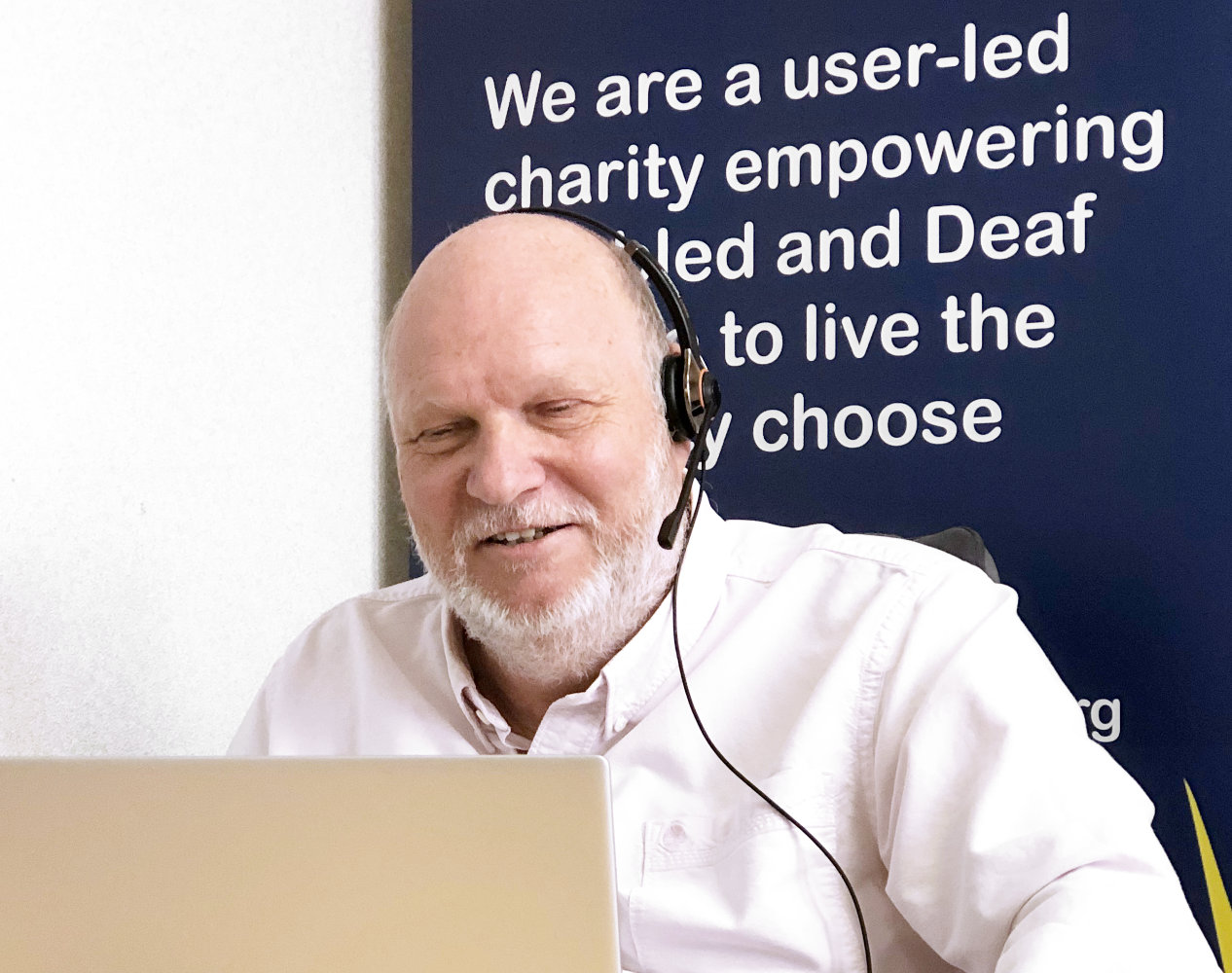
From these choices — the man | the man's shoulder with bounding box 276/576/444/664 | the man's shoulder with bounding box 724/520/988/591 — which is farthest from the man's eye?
the man's shoulder with bounding box 724/520/988/591

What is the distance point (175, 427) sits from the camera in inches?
60.0

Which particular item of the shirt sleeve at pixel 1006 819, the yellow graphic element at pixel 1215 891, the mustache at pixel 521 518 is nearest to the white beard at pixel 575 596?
the mustache at pixel 521 518

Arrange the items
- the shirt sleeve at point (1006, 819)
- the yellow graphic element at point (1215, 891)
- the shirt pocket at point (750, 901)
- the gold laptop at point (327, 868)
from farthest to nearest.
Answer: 1. the yellow graphic element at point (1215, 891)
2. the shirt pocket at point (750, 901)
3. the shirt sleeve at point (1006, 819)
4. the gold laptop at point (327, 868)

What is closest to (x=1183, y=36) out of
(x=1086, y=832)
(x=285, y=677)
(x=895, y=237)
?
(x=895, y=237)

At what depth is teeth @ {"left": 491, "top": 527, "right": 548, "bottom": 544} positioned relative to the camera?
118 centimetres

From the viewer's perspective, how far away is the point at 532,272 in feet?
3.98

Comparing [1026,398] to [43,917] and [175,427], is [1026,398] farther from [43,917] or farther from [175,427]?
[43,917]

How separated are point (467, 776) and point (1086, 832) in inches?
20.1

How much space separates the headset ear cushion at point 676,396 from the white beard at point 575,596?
33 mm

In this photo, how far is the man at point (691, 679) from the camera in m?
0.93

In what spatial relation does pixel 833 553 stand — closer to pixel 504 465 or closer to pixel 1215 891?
pixel 504 465

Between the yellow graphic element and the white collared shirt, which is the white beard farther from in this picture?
the yellow graphic element

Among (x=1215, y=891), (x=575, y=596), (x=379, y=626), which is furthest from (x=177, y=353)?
(x=1215, y=891)

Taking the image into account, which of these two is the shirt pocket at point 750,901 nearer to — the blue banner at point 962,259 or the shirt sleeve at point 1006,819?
the shirt sleeve at point 1006,819
